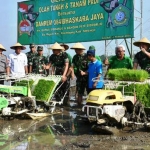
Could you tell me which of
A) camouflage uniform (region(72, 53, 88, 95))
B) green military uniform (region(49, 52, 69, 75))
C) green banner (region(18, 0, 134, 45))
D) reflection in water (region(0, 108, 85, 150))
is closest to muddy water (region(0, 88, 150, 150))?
reflection in water (region(0, 108, 85, 150))

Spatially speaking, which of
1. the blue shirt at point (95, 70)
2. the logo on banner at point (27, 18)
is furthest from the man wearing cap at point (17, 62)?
the logo on banner at point (27, 18)

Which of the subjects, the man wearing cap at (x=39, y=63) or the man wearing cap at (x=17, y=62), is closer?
the man wearing cap at (x=17, y=62)

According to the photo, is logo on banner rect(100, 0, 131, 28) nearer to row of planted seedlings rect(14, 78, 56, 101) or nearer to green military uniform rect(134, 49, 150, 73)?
green military uniform rect(134, 49, 150, 73)

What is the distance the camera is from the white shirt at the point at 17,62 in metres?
9.55

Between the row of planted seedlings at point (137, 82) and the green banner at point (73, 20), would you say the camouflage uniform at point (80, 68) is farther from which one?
the green banner at point (73, 20)

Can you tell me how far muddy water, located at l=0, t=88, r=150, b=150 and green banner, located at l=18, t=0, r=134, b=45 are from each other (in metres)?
7.87

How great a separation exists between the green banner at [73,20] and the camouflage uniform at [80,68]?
533 centimetres

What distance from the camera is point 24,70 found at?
978 centimetres

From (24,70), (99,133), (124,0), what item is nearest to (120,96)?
(99,133)

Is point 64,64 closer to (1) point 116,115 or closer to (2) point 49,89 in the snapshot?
(2) point 49,89

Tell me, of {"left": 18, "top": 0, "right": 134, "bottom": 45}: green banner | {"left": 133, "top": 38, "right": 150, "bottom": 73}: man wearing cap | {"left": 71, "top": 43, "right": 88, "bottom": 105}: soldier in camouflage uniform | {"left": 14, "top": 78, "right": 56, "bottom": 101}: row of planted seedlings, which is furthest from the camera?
{"left": 18, "top": 0, "right": 134, "bottom": 45}: green banner

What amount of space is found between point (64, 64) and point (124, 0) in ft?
20.5

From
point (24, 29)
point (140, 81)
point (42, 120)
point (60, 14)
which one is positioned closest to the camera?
point (140, 81)

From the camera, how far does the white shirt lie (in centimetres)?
955
